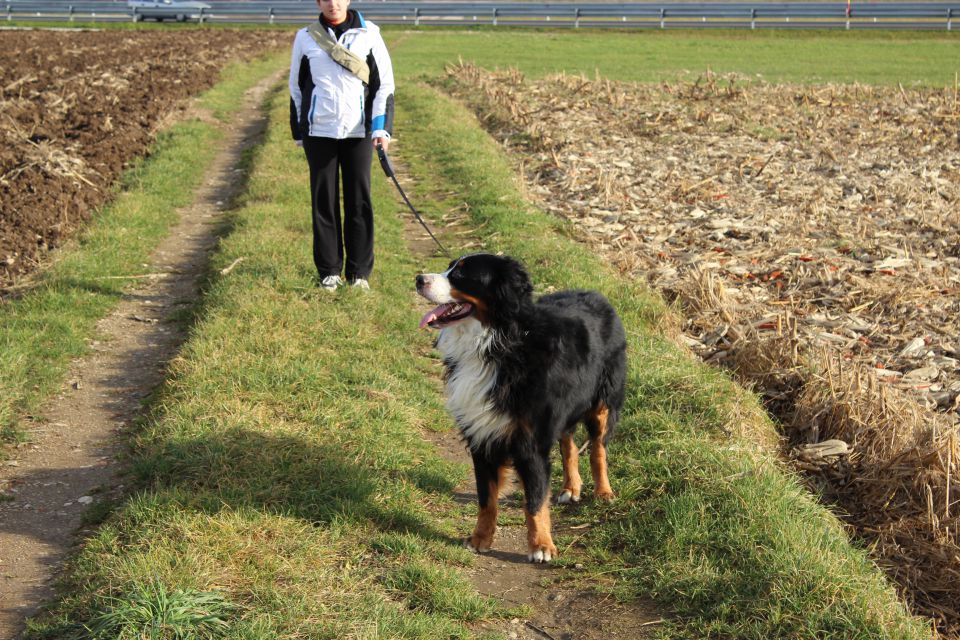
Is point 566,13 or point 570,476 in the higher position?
point 566,13

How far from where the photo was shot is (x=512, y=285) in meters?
4.48

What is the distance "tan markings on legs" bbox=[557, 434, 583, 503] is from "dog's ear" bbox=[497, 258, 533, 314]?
1.12 metres

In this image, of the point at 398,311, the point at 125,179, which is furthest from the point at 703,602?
the point at 125,179

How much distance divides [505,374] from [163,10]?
5149 centimetres

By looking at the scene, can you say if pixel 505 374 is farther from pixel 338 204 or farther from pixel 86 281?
pixel 86 281

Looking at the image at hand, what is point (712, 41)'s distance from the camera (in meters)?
42.8

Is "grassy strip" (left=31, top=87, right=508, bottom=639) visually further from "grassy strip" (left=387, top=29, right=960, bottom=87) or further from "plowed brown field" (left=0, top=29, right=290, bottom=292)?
"grassy strip" (left=387, top=29, right=960, bottom=87)

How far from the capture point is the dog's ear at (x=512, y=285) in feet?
14.7

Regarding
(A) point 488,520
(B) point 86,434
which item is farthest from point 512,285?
(B) point 86,434

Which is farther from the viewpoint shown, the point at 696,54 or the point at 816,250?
the point at 696,54

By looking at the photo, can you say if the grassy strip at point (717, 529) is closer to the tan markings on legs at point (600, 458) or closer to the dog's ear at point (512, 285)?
the tan markings on legs at point (600, 458)

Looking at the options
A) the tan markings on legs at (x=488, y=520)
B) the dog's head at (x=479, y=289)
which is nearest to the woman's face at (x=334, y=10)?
the dog's head at (x=479, y=289)

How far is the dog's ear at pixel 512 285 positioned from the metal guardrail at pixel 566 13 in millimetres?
47718

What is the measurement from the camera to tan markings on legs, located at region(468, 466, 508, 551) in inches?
187
